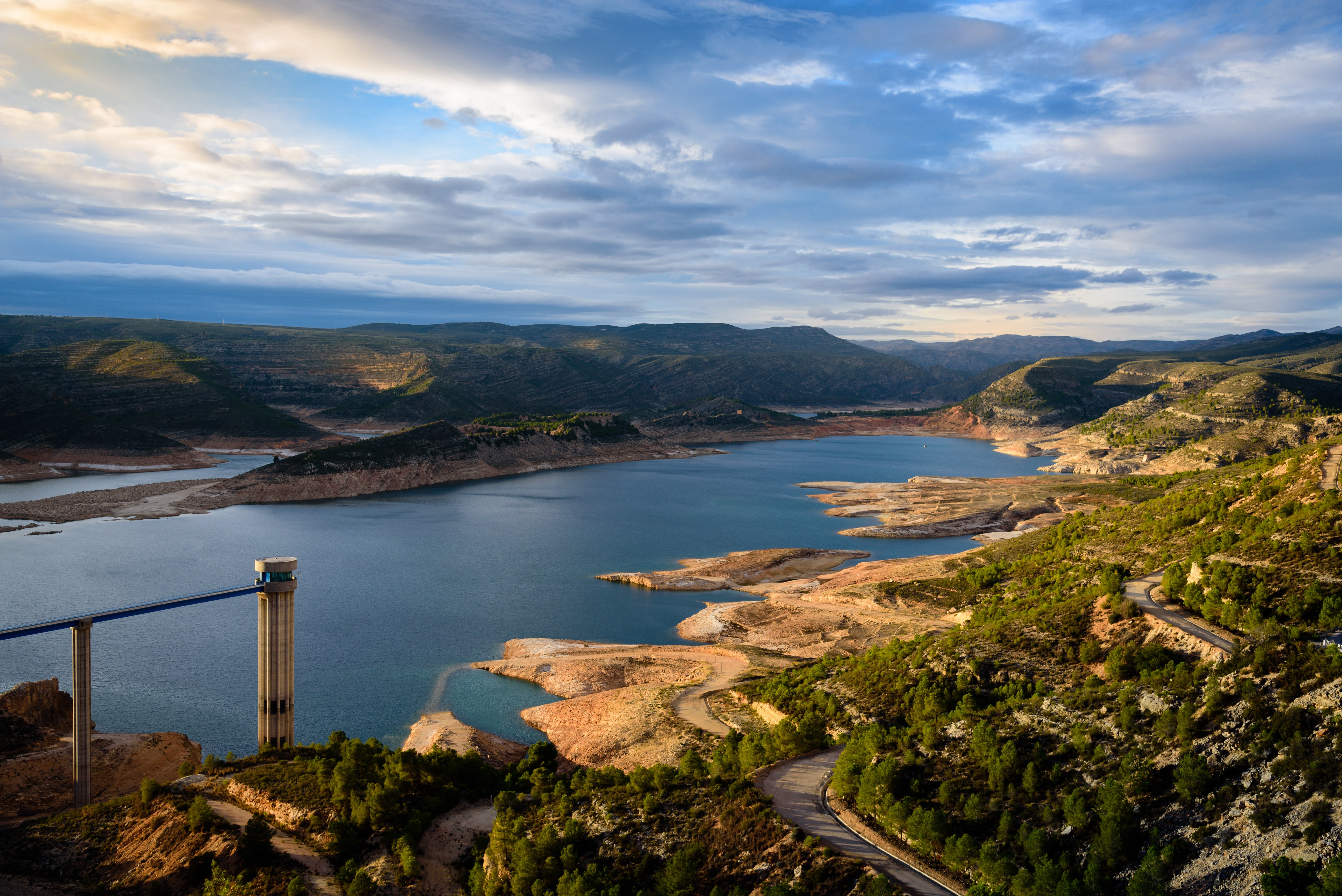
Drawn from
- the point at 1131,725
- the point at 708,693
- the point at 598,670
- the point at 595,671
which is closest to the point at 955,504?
the point at 598,670

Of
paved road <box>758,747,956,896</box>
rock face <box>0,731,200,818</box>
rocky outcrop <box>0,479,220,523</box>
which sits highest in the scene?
paved road <box>758,747,956,896</box>

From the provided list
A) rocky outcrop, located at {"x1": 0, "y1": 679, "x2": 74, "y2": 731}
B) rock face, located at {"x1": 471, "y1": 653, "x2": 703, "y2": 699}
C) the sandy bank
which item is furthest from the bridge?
rock face, located at {"x1": 471, "y1": 653, "x2": 703, "y2": 699}

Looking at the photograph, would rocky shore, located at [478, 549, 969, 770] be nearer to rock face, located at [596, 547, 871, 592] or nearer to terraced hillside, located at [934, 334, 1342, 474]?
rock face, located at [596, 547, 871, 592]

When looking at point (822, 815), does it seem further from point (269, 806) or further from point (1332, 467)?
point (1332, 467)

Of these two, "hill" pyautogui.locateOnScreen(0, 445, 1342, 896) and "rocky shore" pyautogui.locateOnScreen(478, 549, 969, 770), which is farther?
"rocky shore" pyautogui.locateOnScreen(478, 549, 969, 770)

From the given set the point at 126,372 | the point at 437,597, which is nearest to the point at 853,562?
the point at 437,597

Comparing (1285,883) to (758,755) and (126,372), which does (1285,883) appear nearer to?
(758,755)

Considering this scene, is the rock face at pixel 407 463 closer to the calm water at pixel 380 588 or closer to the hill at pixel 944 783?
the calm water at pixel 380 588
